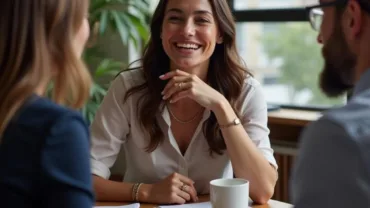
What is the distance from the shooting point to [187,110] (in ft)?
6.77

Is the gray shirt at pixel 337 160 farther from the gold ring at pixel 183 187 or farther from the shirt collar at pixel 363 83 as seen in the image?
the gold ring at pixel 183 187

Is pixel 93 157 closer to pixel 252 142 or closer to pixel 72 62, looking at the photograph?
pixel 252 142

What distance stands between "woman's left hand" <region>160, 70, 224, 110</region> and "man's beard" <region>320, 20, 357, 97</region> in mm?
763

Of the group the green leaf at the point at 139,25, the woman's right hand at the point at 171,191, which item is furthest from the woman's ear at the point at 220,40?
the green leaf at the point at 139,25

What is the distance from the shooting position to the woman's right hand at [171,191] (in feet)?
5.61

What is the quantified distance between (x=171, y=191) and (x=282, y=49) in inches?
64.9

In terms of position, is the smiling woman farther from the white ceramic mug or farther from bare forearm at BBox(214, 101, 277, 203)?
the white ceramic mug

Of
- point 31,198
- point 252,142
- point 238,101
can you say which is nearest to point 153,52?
point 238,101

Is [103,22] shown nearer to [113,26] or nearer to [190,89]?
[113,26]

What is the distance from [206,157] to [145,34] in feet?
4.40

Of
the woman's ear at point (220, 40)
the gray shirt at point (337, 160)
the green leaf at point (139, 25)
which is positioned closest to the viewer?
the gray shirt at point (337, 160)

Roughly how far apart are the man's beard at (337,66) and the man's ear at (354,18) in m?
0.03

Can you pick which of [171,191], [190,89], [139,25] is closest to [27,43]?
[171,191]

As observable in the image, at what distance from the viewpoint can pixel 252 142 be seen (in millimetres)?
1903
